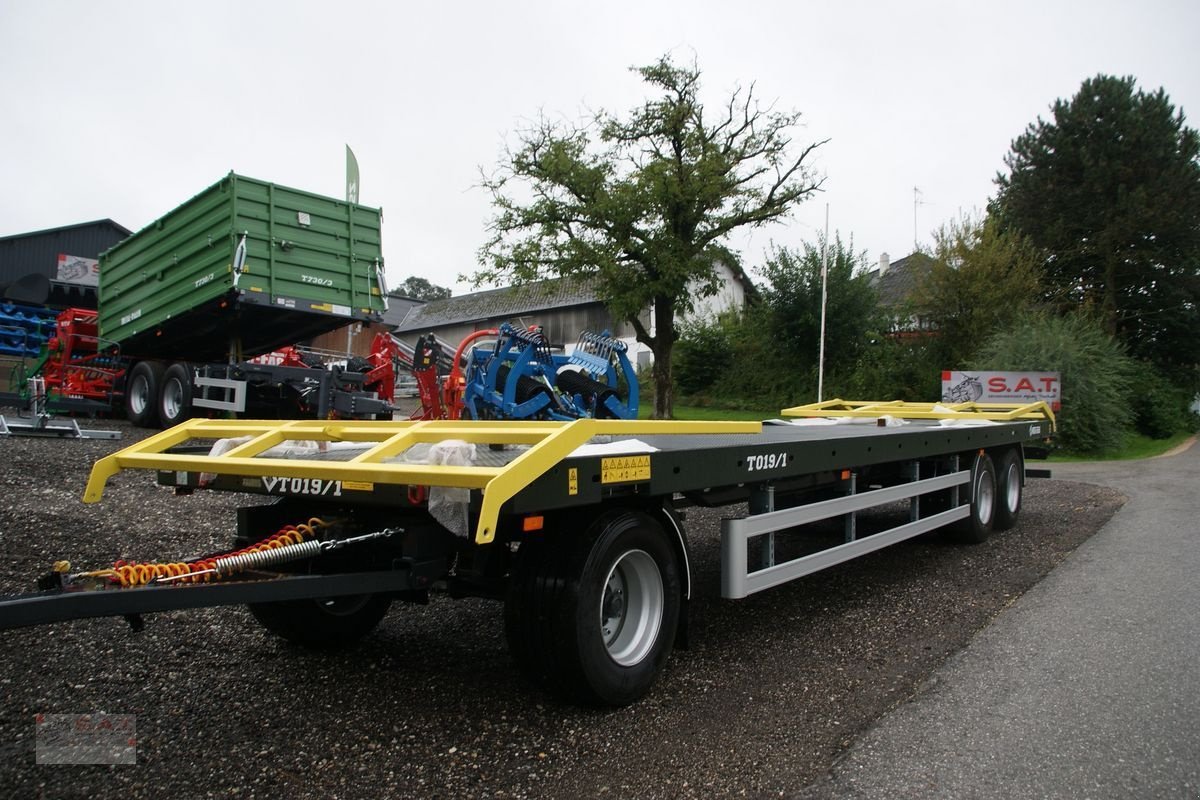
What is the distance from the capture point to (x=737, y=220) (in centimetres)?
2205

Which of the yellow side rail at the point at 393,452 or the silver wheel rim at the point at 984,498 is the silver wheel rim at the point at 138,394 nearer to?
the yellow side rail at the point at 393,452

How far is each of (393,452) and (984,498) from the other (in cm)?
636

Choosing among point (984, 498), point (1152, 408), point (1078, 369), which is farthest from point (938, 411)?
point (1152, 408)

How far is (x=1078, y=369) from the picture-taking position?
18281 millimetres

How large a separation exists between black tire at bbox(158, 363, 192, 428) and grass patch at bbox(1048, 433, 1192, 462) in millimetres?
16365

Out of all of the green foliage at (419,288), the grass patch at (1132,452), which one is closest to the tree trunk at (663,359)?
the grass patch at (1132,452)

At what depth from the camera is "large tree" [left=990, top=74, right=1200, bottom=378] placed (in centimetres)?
2733

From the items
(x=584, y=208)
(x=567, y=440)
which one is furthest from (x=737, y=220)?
(x=567, y=440)

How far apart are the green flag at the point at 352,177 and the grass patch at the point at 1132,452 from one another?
14.7 metres

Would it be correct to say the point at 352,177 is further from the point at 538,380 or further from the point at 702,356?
the point at 702,356

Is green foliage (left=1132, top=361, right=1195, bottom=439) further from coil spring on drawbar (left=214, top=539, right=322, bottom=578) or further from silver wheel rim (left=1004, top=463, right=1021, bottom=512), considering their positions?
coil spring on drawbar (left=214, top=539, right=322, bottom=578)

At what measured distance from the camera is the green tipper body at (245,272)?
35.3 feet

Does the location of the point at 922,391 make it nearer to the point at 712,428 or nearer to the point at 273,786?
the point at 712,428

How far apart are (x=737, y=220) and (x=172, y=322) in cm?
1460
